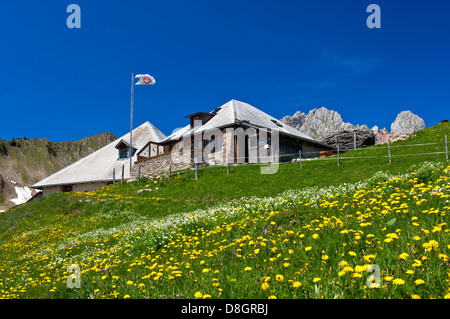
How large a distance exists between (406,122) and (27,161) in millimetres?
185237

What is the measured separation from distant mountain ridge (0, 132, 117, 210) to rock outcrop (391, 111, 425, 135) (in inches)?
6547

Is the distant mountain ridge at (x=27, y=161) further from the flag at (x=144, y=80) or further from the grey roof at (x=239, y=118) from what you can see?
the grey roof at (x=239, y=118)

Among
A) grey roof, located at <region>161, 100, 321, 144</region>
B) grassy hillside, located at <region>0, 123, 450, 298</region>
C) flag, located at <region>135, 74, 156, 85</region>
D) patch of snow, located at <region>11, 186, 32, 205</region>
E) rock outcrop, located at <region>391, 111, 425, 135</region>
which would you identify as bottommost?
grassy hillside, located at <region>0, 123, 450, 298</region>

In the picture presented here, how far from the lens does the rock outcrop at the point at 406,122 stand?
147 m

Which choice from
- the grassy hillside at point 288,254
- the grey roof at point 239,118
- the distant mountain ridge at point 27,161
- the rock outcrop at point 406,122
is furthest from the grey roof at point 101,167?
the rock outcrop at point 406,122

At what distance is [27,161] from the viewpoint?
149 metres

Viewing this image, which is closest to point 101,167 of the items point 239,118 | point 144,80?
point 144,80

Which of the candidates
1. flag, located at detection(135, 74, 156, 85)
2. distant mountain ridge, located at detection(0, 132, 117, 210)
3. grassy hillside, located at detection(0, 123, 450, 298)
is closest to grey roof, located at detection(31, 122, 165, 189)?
flag, located at detection(135, 74, 156, 85)

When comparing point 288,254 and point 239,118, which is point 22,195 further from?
point 288,254

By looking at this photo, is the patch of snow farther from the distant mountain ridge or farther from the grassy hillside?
the grassy hillside

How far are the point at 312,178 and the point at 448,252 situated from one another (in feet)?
62.4

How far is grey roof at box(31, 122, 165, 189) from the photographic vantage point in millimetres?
48031

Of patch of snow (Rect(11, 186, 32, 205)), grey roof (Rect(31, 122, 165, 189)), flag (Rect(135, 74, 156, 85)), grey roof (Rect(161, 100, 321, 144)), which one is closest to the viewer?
grey roof (Rect(161, 100, 321, 144))

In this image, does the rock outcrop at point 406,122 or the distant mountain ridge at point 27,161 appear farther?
the rock outcrop at point 406,122
